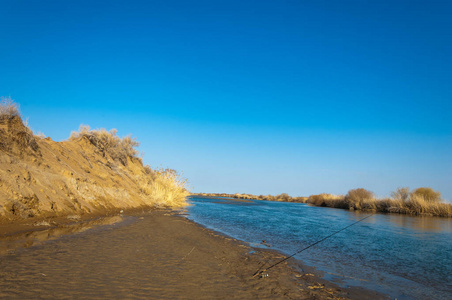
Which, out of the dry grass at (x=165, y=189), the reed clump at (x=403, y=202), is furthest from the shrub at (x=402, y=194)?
the dry grass at (x=165, y=189)

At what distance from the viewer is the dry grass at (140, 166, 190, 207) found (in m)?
19.7

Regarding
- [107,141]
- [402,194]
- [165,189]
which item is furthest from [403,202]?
[107,141]

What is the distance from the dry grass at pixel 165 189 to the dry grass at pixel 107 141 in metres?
3.04

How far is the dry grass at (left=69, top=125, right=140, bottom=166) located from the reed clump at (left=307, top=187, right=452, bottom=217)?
2680cm

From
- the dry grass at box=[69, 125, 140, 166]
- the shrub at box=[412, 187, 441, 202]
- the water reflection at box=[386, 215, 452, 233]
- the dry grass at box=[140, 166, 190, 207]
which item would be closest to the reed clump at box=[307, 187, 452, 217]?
the shrub at box=[412, 187, 441, 202]

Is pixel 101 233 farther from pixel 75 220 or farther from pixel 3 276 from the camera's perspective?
pixel 3 276

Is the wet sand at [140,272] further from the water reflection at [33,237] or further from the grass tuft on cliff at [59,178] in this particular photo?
the grass tuft on cliff at [59,178]

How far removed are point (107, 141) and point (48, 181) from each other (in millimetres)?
11822

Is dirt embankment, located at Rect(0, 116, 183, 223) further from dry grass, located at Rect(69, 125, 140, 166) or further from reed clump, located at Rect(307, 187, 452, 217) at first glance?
reed clump, located at Rect(307, 187, 452, 217)

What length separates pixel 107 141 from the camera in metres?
20.5

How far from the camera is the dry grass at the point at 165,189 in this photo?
1974 cm

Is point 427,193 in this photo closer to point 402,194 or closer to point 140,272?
point 402,194

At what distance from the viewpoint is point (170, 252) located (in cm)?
602

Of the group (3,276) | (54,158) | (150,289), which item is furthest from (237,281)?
(54,158)
